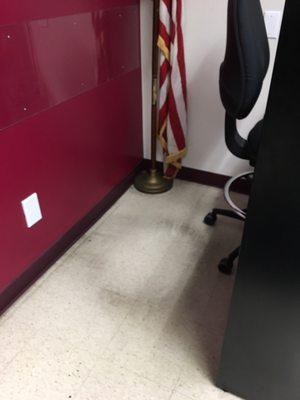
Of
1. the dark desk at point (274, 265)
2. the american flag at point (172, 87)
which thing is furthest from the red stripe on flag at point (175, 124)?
the dark desk at point (274, 265)

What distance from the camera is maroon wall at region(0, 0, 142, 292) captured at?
4.03 ft

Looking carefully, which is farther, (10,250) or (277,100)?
(10,250)

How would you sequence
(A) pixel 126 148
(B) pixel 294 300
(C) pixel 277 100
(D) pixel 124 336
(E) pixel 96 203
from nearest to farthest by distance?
(C) pixel 277 100 < (B) pixel 294 300 < (D) pixel 124 336 < (E) pixel 96 203 < (A) pixel 126 148

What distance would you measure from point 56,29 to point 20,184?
2.06ft

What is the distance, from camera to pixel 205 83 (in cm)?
194

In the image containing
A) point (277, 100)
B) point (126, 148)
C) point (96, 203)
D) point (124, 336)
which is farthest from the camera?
point (126, 148)

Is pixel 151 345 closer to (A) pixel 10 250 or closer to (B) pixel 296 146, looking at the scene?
(A) pixel 10 250

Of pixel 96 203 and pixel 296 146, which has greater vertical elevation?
pixel 296 146

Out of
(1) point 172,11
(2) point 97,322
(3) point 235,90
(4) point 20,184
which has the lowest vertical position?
(2) point 97,322

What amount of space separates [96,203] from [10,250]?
631 millimetres

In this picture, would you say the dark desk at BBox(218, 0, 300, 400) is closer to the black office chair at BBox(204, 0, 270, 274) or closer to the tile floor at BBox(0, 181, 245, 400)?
the tile floor at BBox(0, 181, 245, 400)

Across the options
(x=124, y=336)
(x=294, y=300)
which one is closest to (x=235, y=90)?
(x=294, y=300)

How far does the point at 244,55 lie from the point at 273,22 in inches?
28.4

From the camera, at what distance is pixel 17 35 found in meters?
1.18
